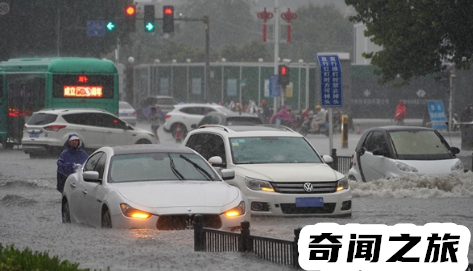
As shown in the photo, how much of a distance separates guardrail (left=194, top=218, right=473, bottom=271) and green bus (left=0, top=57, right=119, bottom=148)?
26.8 metres

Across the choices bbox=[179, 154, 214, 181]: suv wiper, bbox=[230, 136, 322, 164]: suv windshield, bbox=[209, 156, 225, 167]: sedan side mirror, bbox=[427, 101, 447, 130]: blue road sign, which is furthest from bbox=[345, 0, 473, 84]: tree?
bbox=[179, 154, 214, 181]: suv wiper

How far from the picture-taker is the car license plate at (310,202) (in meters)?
15.8

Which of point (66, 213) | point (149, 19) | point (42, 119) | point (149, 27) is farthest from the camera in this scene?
point (149, 19)

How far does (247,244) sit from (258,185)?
499 centimetres

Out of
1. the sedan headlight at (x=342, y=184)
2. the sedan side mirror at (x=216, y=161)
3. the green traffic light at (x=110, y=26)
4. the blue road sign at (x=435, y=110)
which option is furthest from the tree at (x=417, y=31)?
the sedan side mirror at (x=216, y=161)

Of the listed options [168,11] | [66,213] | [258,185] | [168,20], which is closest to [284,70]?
[168,11]

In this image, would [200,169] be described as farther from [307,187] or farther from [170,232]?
[307,187]

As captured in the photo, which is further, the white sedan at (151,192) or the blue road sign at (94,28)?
the blue road sign at (94,28)

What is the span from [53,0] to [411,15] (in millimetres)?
30471

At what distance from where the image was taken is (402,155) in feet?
68.4

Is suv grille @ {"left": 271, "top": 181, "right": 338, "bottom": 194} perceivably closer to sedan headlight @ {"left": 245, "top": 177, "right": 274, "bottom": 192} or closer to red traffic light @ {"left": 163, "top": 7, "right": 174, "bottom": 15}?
sedan headlight @ {"left": 245, "top": 177, "right": 274, "bottom": 192}

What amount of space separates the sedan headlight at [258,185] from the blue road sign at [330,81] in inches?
330

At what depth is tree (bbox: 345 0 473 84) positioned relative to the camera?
2941cm

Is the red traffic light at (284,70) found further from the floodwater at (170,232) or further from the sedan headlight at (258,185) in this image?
the sedan headlight at (258,185)
